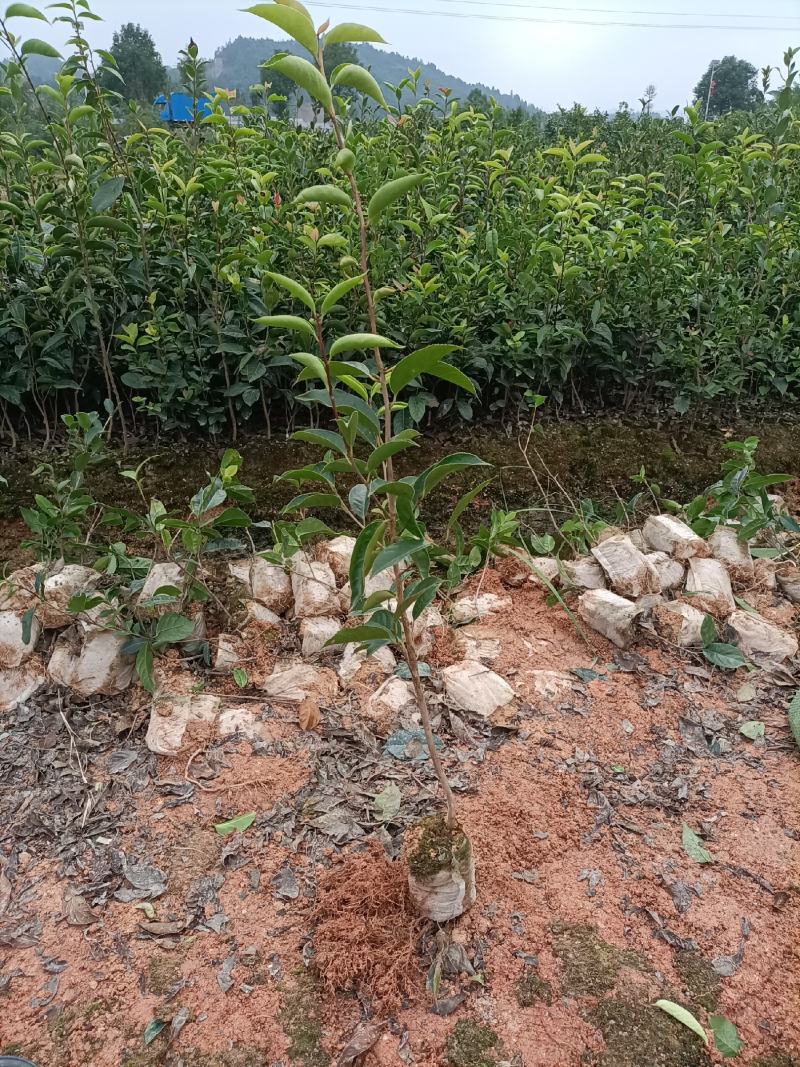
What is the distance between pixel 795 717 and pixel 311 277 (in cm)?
259

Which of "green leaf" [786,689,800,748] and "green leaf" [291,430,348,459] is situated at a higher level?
"green leaf" [291,430,348,459]

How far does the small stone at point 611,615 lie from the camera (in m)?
2.65

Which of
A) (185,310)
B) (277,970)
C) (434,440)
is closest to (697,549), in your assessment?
(434,440)

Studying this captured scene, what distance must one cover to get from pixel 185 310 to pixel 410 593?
7.61ft

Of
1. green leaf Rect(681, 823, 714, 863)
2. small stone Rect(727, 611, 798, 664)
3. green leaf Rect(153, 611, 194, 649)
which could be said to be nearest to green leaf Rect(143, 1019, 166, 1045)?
green leaf Rect(153, 611, 194, 649)

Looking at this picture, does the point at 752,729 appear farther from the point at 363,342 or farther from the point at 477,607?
the point at 363,342

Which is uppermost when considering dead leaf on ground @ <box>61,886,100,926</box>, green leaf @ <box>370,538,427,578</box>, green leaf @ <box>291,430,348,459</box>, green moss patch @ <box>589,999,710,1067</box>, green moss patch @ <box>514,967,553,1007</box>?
green leaf @ <box>291,430,348,459</box>

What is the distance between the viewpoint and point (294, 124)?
5125 mm

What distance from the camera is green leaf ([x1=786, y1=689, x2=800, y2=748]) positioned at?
2.29m

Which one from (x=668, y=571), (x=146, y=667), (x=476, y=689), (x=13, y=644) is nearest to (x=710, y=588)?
(x=668, y=571)


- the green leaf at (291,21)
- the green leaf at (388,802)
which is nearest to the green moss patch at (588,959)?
the green leaf at (388,802)

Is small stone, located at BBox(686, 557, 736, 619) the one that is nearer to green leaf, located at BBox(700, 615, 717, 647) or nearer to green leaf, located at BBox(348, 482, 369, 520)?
green leaf, located at BBox(700, 615, 717, 647)

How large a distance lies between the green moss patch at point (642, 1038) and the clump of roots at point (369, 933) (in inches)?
15.5

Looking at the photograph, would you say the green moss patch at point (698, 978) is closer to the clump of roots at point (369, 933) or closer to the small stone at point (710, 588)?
the clump of roots at point (369, 933)
